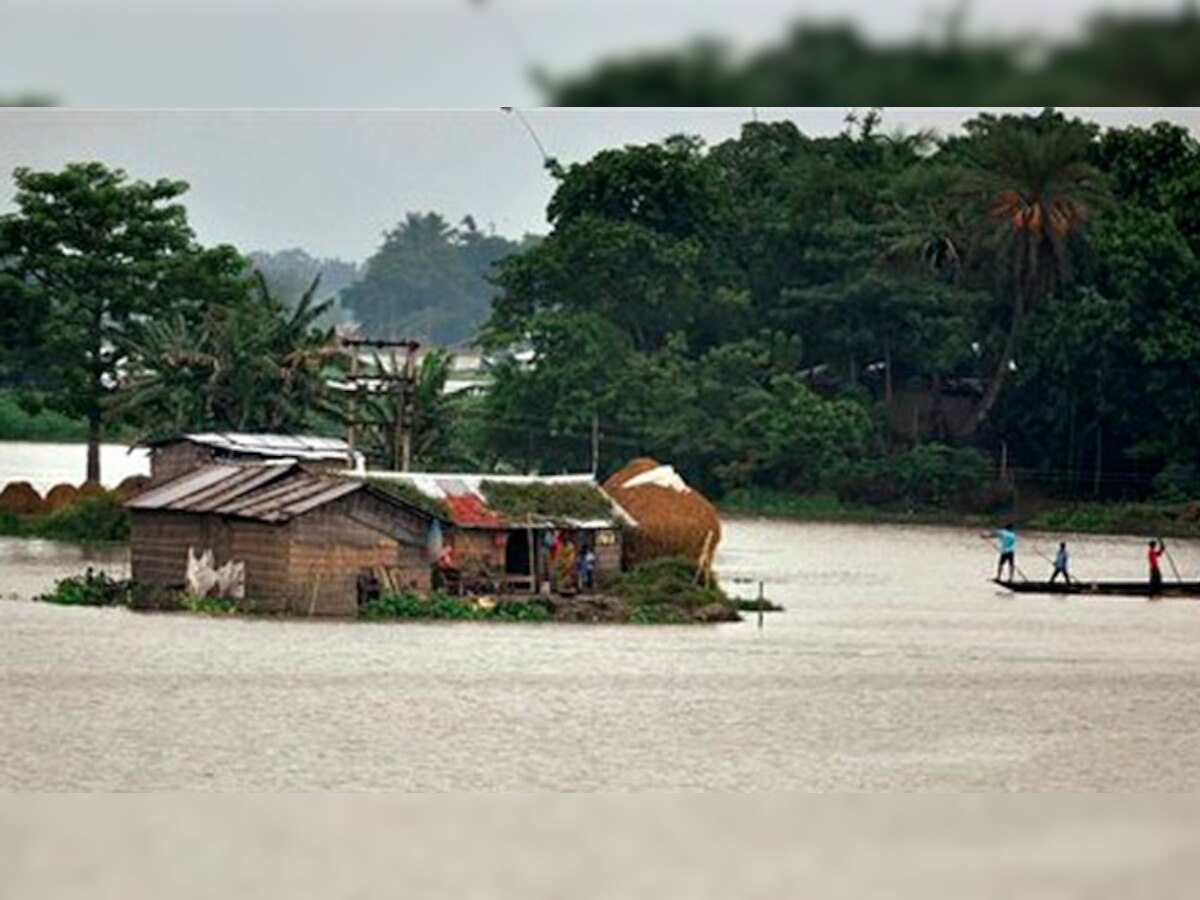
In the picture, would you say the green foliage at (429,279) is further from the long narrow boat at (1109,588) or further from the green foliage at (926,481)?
the long narrow boat at (1109,588)

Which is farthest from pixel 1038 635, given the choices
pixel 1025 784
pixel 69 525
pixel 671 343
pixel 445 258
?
pixel 445 258

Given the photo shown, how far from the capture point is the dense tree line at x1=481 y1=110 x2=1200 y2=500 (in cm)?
3206

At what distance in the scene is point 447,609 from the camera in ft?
59.5

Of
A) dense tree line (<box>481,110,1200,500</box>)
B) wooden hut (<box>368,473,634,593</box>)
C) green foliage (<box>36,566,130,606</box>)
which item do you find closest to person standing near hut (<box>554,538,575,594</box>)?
wooden hut (<box>368,473,634,593</box>)

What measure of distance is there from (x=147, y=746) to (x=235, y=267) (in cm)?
1756

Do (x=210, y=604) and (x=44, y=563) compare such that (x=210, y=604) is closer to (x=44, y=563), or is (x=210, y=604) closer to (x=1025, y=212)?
(x=44, y=563)

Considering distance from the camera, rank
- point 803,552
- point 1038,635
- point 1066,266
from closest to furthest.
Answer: point 1038,635
point 803,552
point 1066,266

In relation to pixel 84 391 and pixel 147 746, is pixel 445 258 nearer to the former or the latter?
pixel 84 391

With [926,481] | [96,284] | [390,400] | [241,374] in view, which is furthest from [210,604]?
[926,481]

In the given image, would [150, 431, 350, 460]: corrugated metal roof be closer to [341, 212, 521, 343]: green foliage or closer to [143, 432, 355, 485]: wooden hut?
[143, 432, 355, 485]: wooden hut

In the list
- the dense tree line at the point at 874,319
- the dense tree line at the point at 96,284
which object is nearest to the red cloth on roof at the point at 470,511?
the dense tree line at the point at 96,284

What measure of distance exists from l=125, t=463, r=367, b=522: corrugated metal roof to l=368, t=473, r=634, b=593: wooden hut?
1.47ft

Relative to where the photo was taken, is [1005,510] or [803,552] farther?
[1005,510]

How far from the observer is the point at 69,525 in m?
25.7
